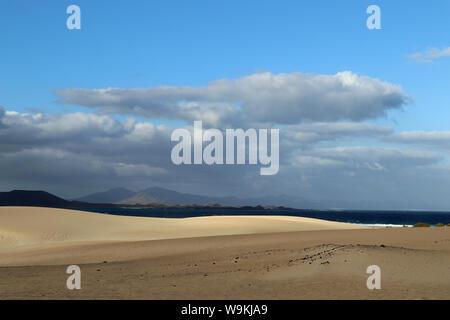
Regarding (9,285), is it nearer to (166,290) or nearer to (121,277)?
(121,277)

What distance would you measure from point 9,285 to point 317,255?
10157 millimetres

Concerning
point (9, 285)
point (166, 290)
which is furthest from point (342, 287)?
point (9, 285)

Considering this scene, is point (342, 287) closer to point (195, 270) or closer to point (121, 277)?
point (195, 270)

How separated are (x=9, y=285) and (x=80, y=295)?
10.1 ft

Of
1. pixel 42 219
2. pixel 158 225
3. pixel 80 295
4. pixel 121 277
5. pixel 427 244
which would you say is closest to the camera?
pixel 80 295

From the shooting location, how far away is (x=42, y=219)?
39844 mm

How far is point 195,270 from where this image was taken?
16438 millimetres
